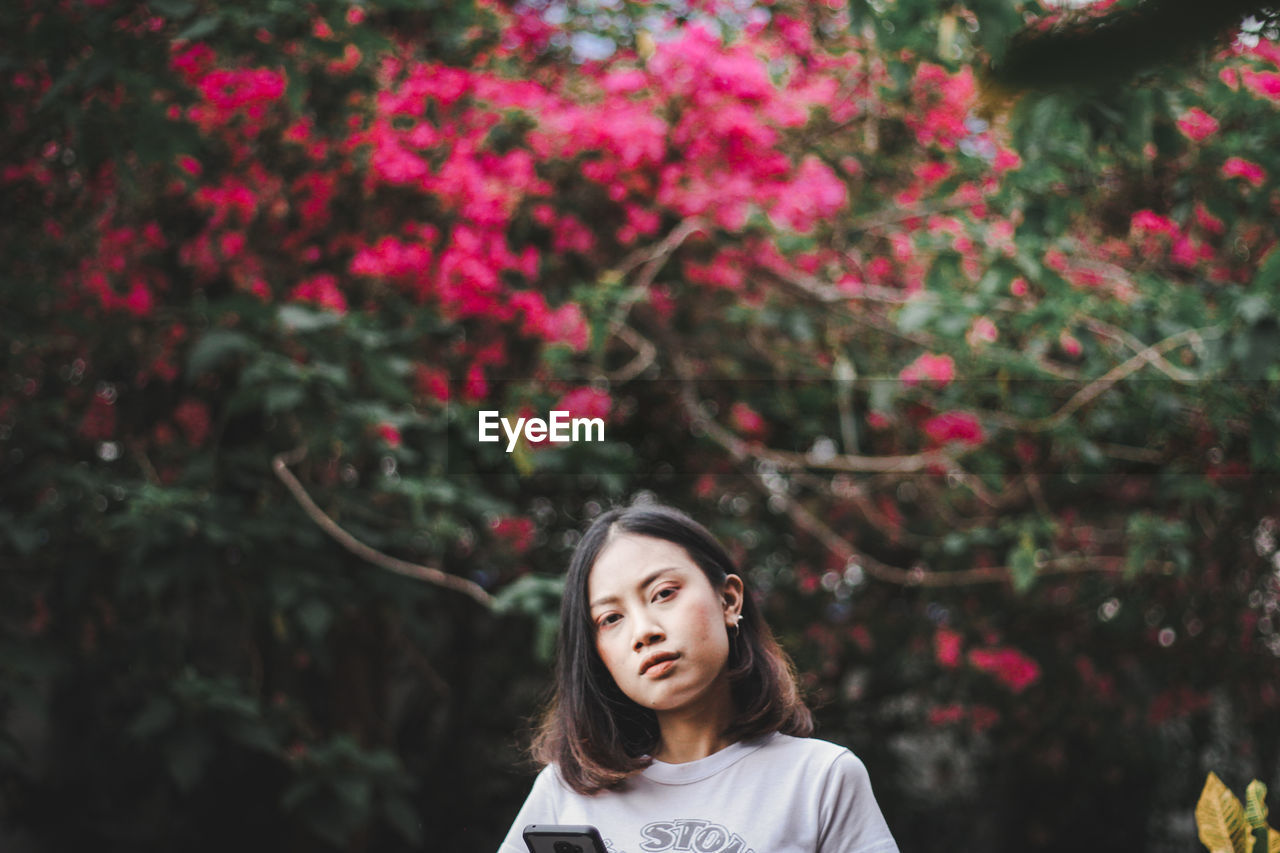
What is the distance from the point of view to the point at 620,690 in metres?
1.24

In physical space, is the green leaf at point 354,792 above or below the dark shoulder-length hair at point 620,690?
below

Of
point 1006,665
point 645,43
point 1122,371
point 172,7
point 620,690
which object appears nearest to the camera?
point 620,690

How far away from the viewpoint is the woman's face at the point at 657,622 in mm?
1136

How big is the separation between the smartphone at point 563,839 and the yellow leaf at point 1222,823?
658mm

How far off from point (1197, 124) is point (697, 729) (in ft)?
7.04

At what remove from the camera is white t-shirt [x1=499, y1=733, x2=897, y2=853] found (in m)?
1.09

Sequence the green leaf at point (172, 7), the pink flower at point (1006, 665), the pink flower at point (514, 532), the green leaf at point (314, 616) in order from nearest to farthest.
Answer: the green leaf at point (172, 7) → the green leaf at point (314, 616) → the pink flower at point (514, 532) → the pink flower at point (1006, 665)

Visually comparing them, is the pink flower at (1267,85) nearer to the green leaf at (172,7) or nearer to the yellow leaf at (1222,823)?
the yellow leaf at (1222,823)

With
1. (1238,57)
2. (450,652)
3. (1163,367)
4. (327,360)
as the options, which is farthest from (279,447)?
(1238,57)

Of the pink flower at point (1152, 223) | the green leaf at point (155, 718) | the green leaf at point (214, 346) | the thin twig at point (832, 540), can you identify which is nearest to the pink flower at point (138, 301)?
the green leaf at point (214, 346)

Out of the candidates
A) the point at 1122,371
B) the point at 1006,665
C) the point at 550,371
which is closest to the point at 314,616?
the point at 550,371

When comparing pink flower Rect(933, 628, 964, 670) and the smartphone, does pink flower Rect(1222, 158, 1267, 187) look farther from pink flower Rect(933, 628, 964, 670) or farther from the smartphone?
the smartphone

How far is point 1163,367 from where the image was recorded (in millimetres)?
2391

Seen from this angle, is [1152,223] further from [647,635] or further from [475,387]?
[647,635]
